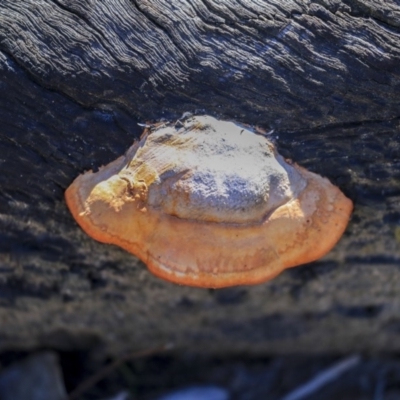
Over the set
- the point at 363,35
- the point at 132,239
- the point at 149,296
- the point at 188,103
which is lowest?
the point at 149,296

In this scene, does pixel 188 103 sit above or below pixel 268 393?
above

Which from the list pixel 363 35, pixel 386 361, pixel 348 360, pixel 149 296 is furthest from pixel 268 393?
pixel 363 35

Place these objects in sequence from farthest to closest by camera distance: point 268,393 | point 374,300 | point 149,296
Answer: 1. point 268,393
2. point 374,300
3. point 149,296

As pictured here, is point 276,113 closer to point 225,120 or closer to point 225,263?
point 225,120

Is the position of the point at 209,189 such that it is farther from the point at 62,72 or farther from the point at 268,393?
the point at 268,393

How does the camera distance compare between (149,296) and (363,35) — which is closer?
(363,35)

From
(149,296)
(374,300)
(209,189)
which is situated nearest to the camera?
(209,189)

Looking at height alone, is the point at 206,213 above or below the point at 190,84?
below
